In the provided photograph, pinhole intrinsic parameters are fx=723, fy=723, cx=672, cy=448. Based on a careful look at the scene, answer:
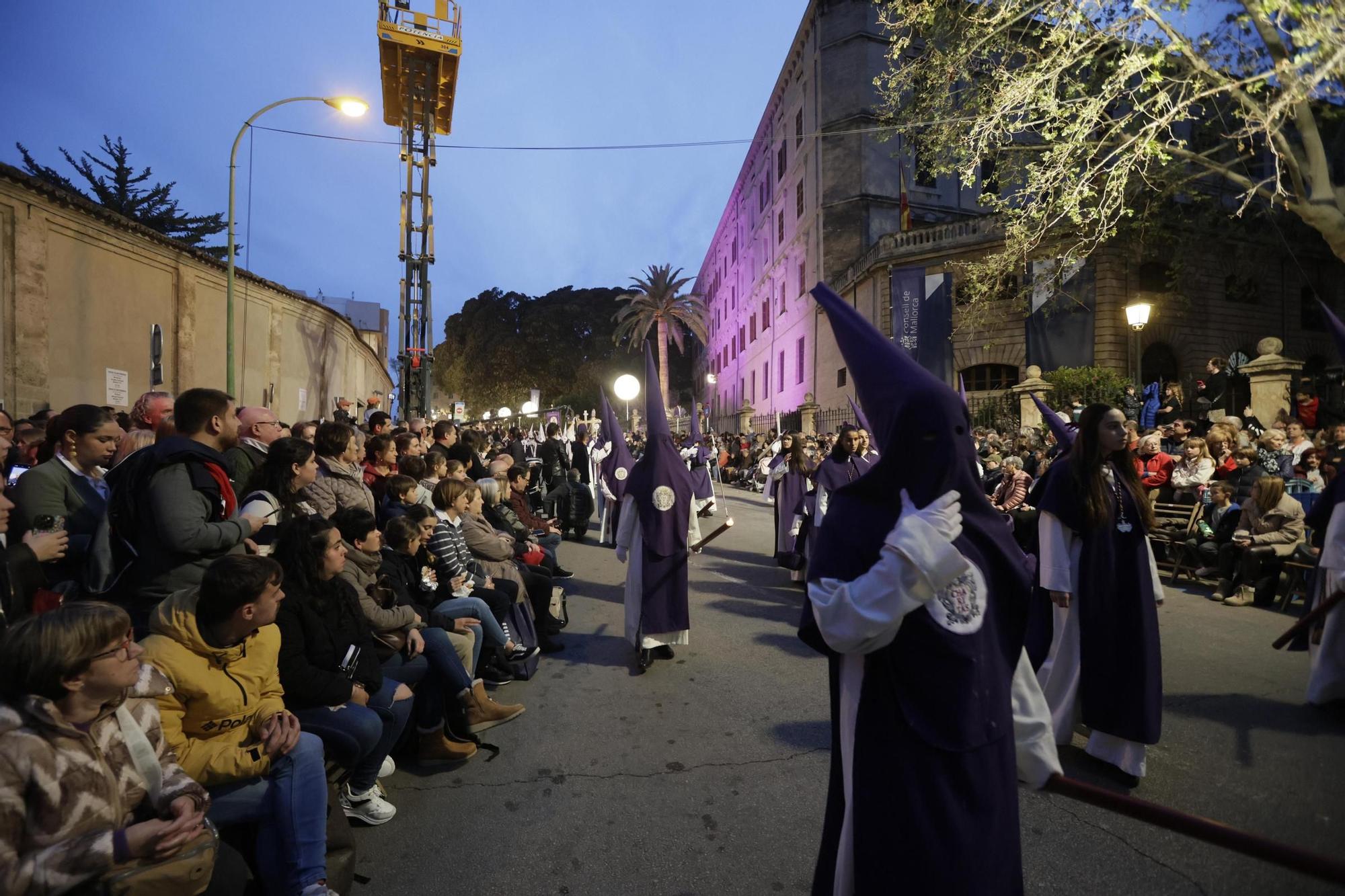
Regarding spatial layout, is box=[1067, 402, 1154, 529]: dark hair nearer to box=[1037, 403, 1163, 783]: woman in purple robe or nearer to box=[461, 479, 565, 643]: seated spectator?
box=[1037, 403, 1163, 783]: woman in purple robe

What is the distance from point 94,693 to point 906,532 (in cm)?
235

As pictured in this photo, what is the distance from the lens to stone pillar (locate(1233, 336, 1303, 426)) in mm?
13570

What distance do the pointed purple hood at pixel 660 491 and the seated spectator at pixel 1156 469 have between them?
7296mm

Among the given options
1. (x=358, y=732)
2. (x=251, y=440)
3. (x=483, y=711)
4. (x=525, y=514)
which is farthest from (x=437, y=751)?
(x=525, y=514)

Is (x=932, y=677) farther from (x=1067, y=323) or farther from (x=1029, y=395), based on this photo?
(x=1067, y=323)

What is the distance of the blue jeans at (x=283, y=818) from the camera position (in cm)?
264

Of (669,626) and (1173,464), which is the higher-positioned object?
(1173,464)

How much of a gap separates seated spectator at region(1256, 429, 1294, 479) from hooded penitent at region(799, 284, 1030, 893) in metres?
9.33

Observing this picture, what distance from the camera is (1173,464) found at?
10.0 metres

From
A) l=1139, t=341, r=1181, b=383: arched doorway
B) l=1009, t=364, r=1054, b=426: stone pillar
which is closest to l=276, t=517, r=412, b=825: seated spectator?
l=1009, t=364, r=1054, b=426: stone pillar

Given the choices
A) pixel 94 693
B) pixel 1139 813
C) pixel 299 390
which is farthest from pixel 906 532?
pixel 299 390

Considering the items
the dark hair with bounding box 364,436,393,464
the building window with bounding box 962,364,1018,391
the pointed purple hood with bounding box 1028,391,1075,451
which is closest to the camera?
the pointed purple hood with bounding box 1028,391,1075,451

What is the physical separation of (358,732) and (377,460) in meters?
3.89

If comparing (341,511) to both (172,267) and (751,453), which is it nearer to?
(172,267)
